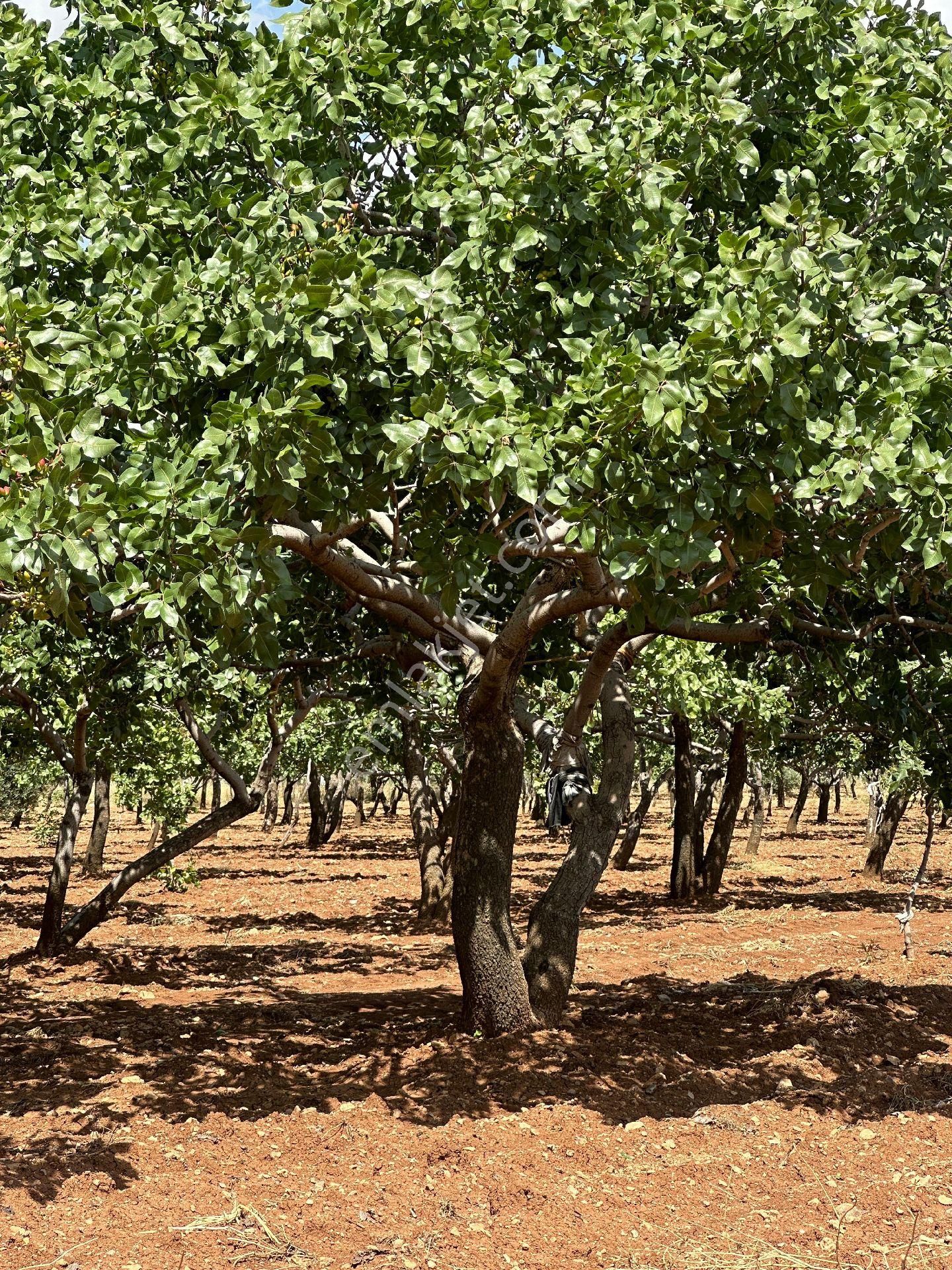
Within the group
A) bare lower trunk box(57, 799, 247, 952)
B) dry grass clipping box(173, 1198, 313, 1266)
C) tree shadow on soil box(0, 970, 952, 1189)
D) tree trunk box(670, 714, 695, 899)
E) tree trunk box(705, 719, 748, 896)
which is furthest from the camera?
tree trunk box(705, 719, 748, 896)

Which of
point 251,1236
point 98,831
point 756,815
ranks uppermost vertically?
point 756,815

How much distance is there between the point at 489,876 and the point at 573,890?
997mm

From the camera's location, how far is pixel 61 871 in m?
13.4

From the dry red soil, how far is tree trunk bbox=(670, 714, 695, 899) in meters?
7.19

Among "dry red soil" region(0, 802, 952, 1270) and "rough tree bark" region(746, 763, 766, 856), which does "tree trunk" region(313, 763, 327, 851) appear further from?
"dry red soil" region(0, 802, 952, 1270)

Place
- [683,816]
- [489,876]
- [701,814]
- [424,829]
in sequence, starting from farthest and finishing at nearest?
[701,814], [683,816], [424,829], [489,876]

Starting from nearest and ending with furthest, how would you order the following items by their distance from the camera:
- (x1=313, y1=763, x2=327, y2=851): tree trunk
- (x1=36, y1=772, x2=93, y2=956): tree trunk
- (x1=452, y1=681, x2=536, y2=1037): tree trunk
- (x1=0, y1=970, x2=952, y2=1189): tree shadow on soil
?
(x1=0, y1=970, x2=952, y2=1189): tree shadow on soil, (x1=452, y1=681, x2=536, y2=1037): tree trunk, (x1=36, y1=772, x2=93, y2=956): tree trunk, (x1=313, y1=763, x2=327, y2=851): tree trunk

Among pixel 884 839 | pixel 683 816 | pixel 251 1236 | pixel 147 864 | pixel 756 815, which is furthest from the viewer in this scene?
pixel 756 815

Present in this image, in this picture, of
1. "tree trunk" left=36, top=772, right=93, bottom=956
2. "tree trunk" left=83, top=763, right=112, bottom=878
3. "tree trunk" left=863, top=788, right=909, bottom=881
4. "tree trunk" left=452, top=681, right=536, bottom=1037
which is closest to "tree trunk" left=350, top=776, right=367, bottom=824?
"tree trunk" left=83, top=763, right=112, bottom=878

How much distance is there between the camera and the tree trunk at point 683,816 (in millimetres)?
21406

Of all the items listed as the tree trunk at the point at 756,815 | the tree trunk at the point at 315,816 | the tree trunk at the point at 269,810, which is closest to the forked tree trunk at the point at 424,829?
the tree trunk at the point at 756,815

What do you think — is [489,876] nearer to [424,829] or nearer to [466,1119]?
[466,1119]

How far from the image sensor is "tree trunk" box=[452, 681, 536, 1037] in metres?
8.43

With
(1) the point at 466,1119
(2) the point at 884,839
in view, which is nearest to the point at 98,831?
(2) the point at 884,839
